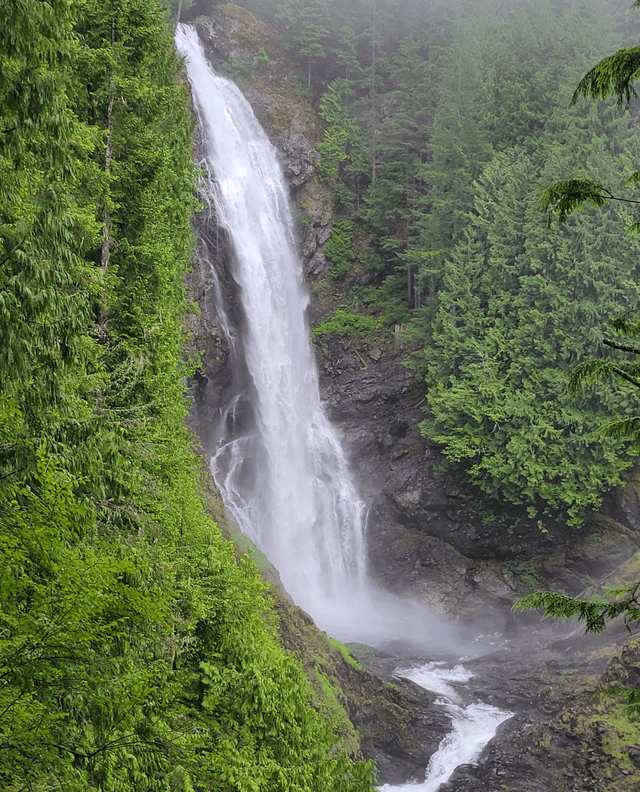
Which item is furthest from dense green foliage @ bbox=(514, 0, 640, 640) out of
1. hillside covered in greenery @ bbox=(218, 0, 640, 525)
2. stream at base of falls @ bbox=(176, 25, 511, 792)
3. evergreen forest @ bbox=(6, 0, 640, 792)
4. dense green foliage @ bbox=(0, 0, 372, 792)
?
stream at base of falls @ bbox=(176, 25, 511, 792)

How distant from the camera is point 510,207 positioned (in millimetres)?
24609

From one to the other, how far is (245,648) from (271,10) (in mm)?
39494

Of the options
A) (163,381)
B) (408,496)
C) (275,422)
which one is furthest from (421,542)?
(163,381)

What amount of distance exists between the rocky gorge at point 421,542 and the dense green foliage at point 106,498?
6.41 metres

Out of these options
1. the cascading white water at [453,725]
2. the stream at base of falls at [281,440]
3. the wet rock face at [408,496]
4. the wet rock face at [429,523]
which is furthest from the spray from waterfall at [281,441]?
the cascading white water at [453,725]

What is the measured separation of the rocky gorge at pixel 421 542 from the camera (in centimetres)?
1444

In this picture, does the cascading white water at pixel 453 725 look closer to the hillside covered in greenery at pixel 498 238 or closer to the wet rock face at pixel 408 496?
the wet rock face at pixel 408 496

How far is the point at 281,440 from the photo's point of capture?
26.0 m

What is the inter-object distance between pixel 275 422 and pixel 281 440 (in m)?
0.78

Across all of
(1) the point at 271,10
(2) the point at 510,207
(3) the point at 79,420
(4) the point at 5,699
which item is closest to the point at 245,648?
(3) the point at 79,420

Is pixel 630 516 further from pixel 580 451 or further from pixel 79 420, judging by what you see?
pixel 79 420

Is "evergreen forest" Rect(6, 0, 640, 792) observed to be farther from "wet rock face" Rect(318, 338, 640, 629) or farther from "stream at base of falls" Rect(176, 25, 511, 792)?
"stream at base of falls" Rect(176, 25, 511, 792)

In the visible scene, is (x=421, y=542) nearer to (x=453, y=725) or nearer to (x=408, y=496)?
(x=408, y=496)

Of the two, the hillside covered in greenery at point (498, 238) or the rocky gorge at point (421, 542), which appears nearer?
the rocky gorge at point (421, 542)
